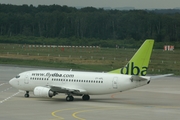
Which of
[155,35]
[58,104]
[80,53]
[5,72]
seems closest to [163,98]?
[58,104]

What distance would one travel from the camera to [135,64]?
189ft

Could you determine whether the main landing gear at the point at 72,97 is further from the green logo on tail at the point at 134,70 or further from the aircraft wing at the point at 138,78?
the aircraft wing at the point at 138,78

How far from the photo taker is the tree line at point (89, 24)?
114m

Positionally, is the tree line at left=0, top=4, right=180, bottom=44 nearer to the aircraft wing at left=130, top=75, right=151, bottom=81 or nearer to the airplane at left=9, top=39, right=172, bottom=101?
the airplane at left=9, top=39, right=172, bottom=101

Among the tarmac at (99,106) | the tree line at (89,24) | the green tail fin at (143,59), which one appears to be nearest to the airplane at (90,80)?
the green tail fin at (143,59)

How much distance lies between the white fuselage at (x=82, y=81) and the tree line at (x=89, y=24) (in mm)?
51302

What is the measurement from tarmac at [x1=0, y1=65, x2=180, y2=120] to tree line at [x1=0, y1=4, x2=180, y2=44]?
40.6m

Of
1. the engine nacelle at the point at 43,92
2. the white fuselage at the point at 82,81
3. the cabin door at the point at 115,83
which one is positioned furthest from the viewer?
the engine nacelle at the point at 43,92

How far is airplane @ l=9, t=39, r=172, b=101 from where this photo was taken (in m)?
57.2

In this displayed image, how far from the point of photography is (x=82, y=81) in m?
60.1

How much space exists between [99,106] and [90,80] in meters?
5.04

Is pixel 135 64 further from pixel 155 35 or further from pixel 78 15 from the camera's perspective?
pixel 78 15

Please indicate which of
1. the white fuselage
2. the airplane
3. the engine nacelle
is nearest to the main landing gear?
the airplane

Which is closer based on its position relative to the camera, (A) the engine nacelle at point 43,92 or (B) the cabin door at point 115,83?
(B) the cabin door at point 115,83
